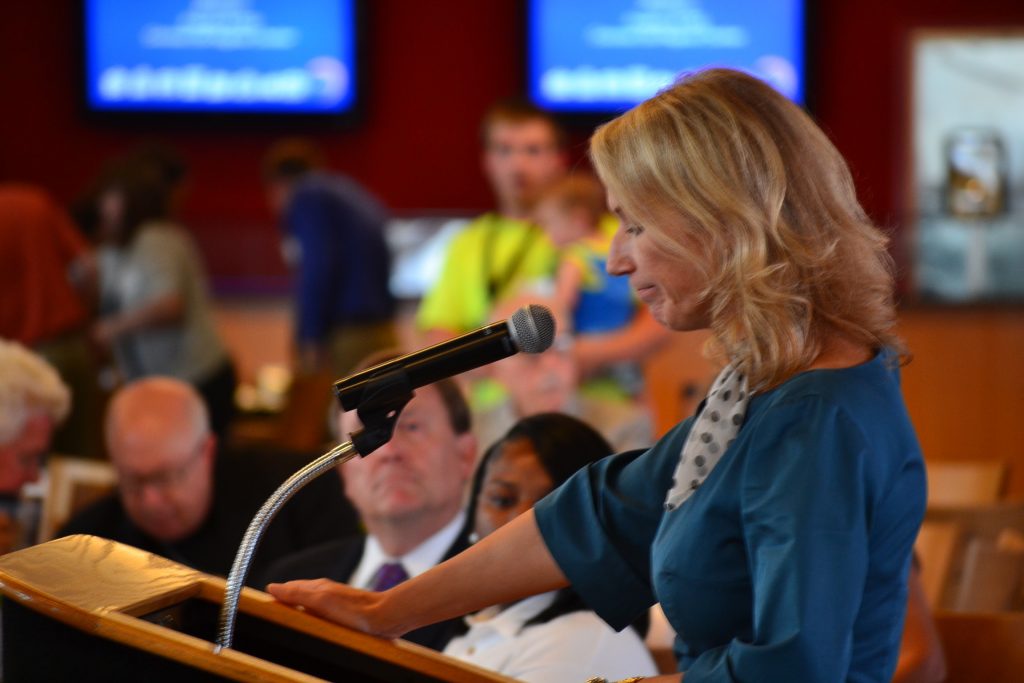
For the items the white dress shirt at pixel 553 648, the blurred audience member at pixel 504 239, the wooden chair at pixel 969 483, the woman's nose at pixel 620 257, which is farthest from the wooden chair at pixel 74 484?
the woman's nose at pixel 620 257

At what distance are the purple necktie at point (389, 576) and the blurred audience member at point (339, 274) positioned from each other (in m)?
2.92

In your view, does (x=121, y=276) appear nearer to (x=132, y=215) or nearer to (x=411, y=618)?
(x=132, y=215)

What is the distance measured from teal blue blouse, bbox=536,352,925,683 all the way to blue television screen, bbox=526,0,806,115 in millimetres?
6117

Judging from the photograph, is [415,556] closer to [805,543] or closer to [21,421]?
[21,421]

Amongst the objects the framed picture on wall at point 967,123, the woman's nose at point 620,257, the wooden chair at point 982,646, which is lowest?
the wooden chair at point 982,646

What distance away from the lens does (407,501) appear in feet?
7.72

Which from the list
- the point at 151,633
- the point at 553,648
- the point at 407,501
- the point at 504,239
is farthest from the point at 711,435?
the point at 504,239

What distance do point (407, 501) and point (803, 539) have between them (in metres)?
1.24

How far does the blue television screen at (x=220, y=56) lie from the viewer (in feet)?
24.0

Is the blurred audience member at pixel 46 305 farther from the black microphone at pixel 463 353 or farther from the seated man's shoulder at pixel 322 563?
the black microphone at pixel 463 353

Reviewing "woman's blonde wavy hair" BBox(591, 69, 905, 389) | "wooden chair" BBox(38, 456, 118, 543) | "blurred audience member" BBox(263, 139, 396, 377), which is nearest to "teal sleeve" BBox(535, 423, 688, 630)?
"woman's blonde wavy hair" BBox(591, 69, 905, 389)

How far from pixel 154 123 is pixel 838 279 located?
6588 mm

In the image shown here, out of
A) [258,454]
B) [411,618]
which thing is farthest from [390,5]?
[411,618]

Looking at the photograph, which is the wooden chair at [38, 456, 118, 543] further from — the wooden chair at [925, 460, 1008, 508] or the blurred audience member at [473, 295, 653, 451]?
the wooden chair at [925, 460, 1008, 508]
